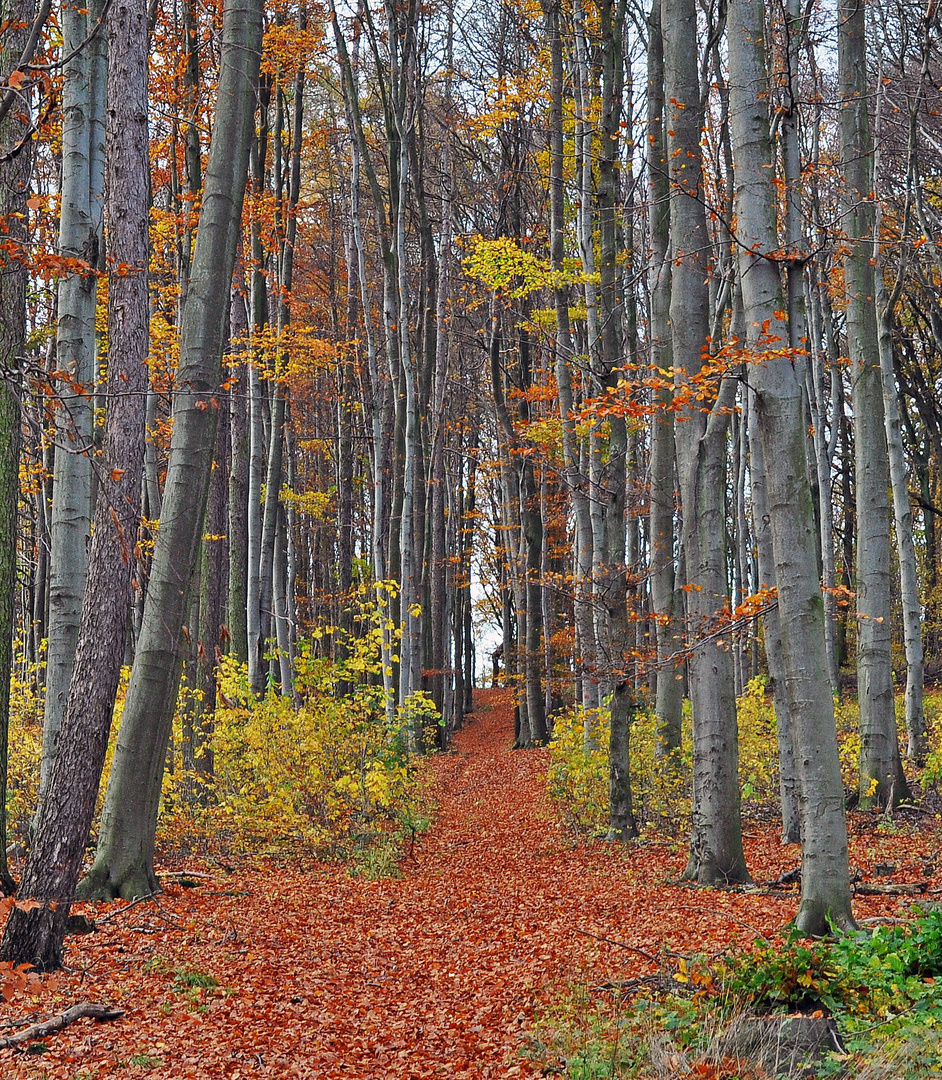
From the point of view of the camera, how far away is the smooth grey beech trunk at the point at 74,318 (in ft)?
22.3

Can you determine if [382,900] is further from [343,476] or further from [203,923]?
[343,476]

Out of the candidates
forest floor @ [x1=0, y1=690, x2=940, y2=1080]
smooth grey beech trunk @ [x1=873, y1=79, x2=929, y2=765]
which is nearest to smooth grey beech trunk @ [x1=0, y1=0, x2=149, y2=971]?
forest floor @ [x1=0, y1=690, x2=940, y2=1080]

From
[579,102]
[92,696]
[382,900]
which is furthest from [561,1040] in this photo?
[579,102]

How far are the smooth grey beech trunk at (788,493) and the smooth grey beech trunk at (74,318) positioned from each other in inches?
183

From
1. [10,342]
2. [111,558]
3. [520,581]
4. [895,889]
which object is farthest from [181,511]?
[520,581]

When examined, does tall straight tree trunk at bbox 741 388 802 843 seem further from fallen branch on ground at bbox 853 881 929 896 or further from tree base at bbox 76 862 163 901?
tree base at bbox 76 862 163 901

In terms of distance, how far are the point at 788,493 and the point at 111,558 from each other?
4365mm

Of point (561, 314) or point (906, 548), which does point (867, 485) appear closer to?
point (906, 548)

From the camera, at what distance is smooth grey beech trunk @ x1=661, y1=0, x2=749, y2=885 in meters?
7.91

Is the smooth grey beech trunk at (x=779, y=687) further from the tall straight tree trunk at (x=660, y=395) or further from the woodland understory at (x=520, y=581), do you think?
the tall straight tree trunk at (x=660, y=395)

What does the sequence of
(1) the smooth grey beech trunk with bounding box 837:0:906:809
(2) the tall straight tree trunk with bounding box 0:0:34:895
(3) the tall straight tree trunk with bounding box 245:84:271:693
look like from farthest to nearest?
(3) the tall straight tree trunk with bounding box 245:84:271:693
(1) the smooth grey beech trunk with bounding box 837:0:906:809
(2) the tall straight tree trunk with bounding box 0:0:34:895

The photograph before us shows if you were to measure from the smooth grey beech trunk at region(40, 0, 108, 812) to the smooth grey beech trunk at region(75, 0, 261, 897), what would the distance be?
550 mm

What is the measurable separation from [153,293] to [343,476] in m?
8.49

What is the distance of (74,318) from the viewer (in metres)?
6.96
